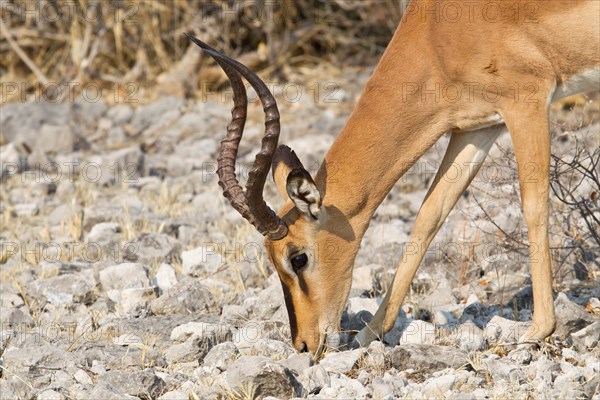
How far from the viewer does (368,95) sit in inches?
258

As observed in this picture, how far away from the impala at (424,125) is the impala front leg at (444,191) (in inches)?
1.0

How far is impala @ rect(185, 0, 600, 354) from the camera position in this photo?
626 centimetres

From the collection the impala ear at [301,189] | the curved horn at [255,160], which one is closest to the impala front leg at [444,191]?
the impala ear at [301,189]

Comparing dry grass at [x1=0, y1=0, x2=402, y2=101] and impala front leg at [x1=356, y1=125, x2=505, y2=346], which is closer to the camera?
impala front leg at [x1=356, y1=125, x2=505, y2=346]

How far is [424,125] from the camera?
6496mm

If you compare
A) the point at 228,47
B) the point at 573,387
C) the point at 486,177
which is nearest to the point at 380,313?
the point at 573,387

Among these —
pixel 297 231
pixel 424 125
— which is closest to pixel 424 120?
pixel 424 125

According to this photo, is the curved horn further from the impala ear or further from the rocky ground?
the rocky ground

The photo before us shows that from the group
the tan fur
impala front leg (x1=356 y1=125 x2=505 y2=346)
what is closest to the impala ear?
the tan fur

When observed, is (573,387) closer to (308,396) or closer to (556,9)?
(308,396)

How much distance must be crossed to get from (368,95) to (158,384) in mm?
2353

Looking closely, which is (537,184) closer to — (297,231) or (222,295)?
(297,231)

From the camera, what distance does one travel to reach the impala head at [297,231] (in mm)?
5984

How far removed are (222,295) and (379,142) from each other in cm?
184
